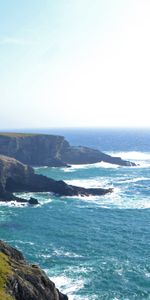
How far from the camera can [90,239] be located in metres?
68.6

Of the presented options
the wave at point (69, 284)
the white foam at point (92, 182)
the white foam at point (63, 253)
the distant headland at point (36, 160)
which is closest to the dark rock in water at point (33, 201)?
the distant headland at point (36, 160)

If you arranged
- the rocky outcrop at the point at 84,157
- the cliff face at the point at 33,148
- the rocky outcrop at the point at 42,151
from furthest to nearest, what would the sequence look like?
the rocky outcrop at the point at 84,157
the rocky outcrop at the point at 42,151
the cliff face at the point at 33,148

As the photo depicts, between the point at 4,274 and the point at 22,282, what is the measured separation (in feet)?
6.60

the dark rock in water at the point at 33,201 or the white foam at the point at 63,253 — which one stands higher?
the dark rock in water at the point at 33,201

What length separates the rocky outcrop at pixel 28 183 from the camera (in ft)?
353

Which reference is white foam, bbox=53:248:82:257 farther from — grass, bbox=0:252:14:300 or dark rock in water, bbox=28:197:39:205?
dark rock in water, bbox=28:197:39:205

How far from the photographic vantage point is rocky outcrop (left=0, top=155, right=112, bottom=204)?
353 ft

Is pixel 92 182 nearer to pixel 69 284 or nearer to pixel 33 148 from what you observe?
pixel 33 148

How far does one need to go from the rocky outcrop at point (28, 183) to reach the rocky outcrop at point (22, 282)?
63.1 m

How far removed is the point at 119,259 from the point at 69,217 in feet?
83.1

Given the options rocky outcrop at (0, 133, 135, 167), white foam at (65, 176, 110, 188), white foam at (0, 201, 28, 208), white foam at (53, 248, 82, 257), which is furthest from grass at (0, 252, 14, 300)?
rocky outcrop at (0, 133, 135, 167)

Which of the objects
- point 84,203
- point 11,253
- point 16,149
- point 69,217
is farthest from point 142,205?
point 16,149

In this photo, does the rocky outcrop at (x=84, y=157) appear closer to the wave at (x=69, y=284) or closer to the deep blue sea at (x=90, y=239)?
the deep blue sea at (x=90, y=239)

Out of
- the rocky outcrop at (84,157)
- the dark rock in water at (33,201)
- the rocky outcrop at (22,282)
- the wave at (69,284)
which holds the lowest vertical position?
the wave at (69,284)
